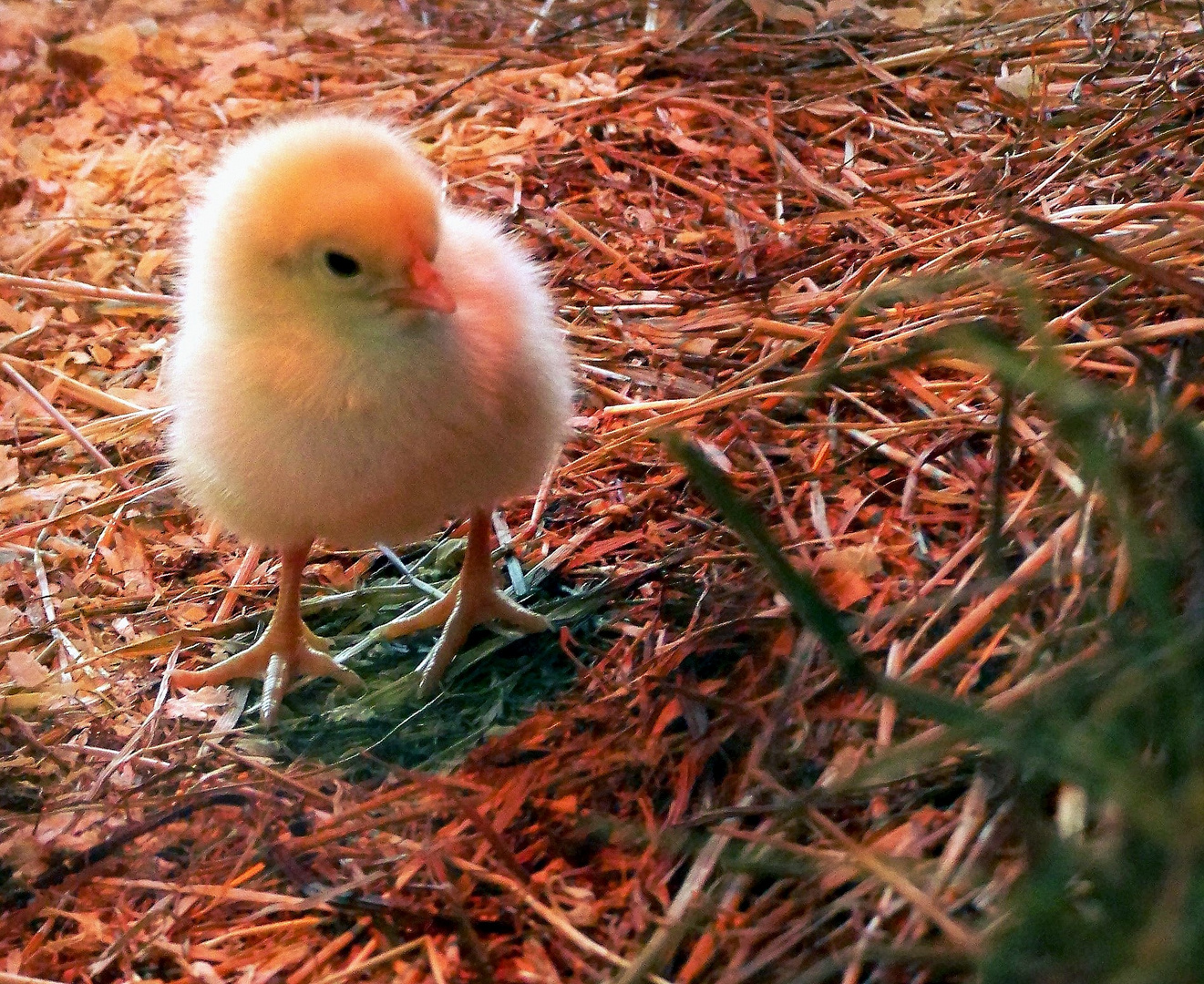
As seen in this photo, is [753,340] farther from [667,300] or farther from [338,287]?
[338,287]

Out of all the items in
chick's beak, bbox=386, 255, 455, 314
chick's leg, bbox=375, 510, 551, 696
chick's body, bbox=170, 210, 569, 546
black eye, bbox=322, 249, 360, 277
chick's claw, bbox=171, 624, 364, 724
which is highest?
black eye, bbox=322, 249, 360, 277

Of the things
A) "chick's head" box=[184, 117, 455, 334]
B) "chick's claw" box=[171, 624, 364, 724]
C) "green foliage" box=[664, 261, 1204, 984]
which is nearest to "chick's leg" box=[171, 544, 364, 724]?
"chick's claw" box=[171, 624, 364, 724]

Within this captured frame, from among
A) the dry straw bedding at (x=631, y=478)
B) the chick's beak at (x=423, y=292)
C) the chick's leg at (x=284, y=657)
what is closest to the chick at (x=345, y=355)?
the chick's beak at (x=423, y=292)

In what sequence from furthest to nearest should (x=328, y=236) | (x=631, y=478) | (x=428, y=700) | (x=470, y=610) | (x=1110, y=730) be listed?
(x=631, y=478) → (x=470, y=610) → (x=428, y=700) → (x=328, y=236) → (x=1110, y=730)

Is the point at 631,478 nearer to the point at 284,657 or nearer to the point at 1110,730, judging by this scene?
the point at 284,657

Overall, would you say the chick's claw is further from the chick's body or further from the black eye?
the black eye

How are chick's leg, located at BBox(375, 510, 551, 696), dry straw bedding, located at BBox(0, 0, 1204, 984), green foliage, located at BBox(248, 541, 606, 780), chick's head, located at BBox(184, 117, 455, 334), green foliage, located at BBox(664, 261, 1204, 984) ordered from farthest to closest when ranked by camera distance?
1. chick's leg, located at BBox(375, 510, 551, 696)
2. green foliage, located at BBox(248, 541, 606, 780)
3. chick's head, located at BBox(184, 117, 455, 334)
4. dry straw bedding, located at BBox(0, 0, 1204, 984)
5. green foliage, located at BBox(664, 261, 1204, 984)

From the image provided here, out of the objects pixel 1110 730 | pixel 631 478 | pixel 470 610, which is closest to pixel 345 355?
pixel 470 610
